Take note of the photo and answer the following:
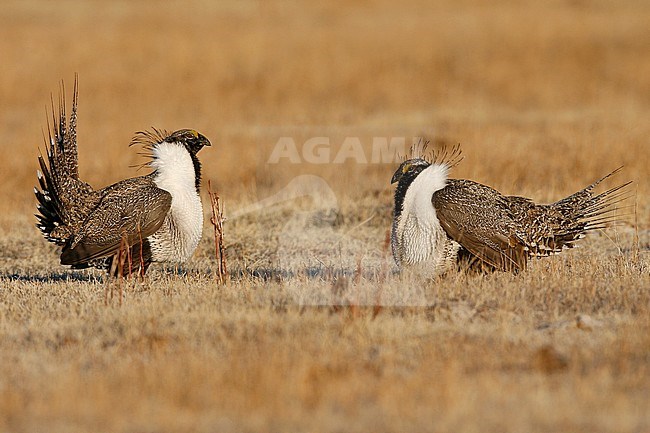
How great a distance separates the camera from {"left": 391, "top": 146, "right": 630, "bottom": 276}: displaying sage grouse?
269 inches

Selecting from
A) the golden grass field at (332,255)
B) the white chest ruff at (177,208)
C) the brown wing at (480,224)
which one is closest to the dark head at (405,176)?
the brown wing at (480,224)

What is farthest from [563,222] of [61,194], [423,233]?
[61,194]

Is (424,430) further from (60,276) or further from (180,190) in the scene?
(60,276)

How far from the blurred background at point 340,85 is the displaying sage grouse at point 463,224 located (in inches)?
144

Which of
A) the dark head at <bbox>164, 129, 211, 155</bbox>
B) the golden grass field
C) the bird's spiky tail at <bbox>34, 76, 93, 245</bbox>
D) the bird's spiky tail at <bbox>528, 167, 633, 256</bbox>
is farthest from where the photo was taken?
the dark head at <bbox>164, 129, 211, 155</bbox>

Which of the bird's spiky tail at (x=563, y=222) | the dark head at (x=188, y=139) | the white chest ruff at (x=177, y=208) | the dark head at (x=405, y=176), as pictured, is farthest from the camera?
the dark head at (x=188, y=139)

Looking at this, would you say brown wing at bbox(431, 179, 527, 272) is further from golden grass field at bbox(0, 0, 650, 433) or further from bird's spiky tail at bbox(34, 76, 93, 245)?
bird's spiky tail at bbox(34, 76, 93, 245)

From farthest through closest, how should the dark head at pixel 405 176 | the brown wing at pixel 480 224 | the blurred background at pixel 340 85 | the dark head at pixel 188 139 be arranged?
the blurred background at pixel 340 85, the dark head at pixel 188 139, the dark head at pixel 405 176, the brown wing at pixel 480 224

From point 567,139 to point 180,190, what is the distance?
7855 millimetres

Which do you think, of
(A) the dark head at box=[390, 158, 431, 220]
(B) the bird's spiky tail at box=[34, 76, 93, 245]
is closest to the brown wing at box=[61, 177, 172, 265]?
(B) the bird's spiky tail at box=[34, 76, 93, 245]

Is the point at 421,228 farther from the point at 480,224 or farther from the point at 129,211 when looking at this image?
the point at 129,211

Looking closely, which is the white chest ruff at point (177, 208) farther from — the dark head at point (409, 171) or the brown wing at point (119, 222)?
the dark head at point (409, 171)

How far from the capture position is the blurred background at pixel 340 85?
42.9ft

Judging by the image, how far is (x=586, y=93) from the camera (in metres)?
Result: 20.2
